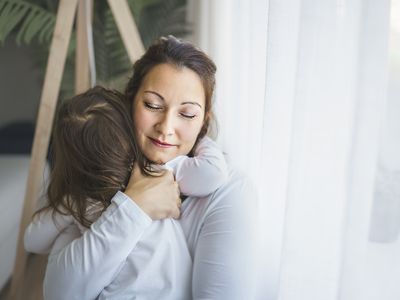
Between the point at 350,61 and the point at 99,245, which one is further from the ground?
the point at 350,61

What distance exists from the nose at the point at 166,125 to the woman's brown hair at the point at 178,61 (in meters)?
0.11

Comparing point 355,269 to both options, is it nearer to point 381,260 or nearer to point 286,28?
point 381,260

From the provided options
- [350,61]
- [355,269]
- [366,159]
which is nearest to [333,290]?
[355,269]

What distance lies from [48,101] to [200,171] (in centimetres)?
66

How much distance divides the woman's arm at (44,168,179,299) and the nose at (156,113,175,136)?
5.1 inches

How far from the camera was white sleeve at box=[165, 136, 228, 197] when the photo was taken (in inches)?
34.3

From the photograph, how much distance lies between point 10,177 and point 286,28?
69.2 inches

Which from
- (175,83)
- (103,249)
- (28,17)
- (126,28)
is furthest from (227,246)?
(28,17)

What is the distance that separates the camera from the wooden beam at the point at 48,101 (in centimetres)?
123

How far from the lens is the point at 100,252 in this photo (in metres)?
0.81

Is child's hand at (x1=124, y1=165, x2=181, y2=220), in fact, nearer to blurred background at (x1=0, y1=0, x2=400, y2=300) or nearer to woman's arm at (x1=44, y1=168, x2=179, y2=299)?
woman's arm at (x1=44, y1=168, x2=179, y2=299)

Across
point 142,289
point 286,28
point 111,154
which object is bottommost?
point 142,289

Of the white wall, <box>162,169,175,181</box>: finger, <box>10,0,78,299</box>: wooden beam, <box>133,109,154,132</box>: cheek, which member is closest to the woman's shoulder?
<box>162,169,175,181</box>: finger

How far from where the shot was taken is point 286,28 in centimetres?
75
